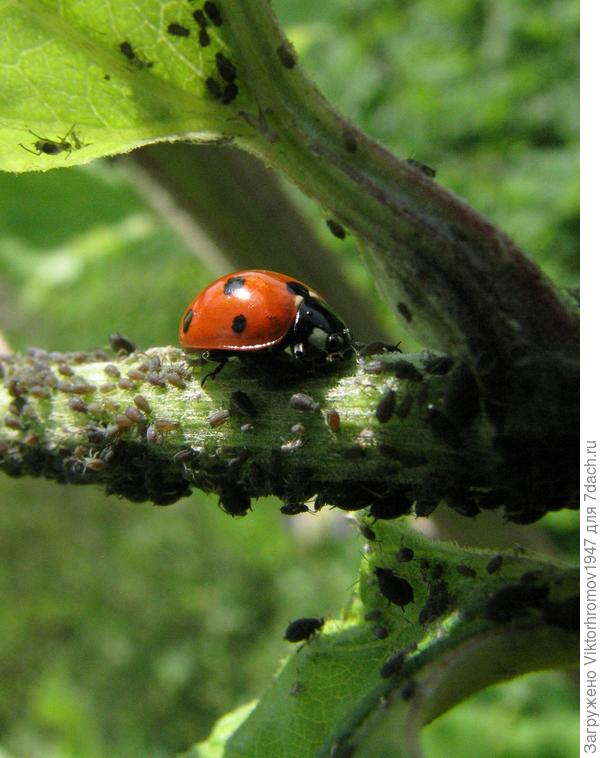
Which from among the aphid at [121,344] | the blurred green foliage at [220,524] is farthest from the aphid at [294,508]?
the blurred green foliage at [220,524]

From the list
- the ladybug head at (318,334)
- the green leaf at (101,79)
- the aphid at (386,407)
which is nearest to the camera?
the aphid at (386,407)

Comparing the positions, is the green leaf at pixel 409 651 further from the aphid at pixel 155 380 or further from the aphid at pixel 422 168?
the aphid at pixel 422 168

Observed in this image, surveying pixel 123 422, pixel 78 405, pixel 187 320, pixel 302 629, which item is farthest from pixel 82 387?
pixel 302 629

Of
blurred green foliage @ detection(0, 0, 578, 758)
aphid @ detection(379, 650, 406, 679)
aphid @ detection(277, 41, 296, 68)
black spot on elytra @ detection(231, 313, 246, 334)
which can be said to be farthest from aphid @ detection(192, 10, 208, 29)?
blurred green foliage @ detection(0, 0, 578, 758)

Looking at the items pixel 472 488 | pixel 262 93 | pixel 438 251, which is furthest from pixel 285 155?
pixel 472 488

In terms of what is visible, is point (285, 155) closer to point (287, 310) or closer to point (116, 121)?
point (116, 121)

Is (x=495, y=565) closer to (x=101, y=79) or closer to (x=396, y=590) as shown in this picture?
(x=396, y=590)
